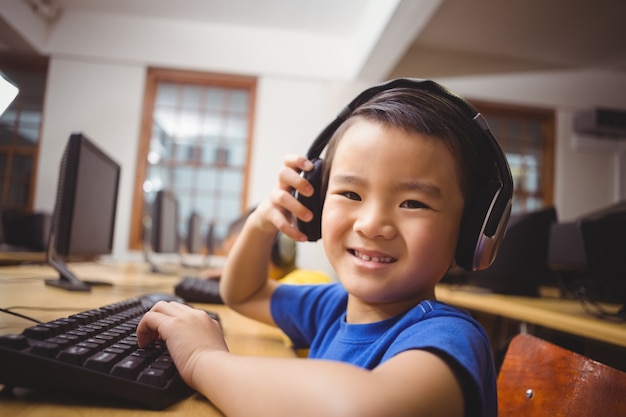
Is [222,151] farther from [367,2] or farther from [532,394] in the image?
[532,394]

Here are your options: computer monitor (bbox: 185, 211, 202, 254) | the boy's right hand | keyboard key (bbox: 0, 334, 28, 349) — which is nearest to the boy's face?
the boy's right hand

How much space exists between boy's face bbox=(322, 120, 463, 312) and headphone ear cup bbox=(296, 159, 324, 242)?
0.41ft

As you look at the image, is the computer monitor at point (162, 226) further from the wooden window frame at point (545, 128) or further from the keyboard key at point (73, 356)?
the wooden window frame at point (545, 128)

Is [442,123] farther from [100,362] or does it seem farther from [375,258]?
[100,362]

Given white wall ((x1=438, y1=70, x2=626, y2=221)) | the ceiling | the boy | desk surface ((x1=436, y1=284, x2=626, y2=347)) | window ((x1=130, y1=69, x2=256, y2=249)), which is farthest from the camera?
white wall ((x1=438, y1=70, x2=626, y2=221))

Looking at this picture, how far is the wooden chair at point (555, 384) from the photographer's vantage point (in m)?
0.65

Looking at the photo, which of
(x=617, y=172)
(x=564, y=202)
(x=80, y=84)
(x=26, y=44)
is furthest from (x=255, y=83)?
(x=617, y=172)

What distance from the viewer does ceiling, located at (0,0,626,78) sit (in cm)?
440

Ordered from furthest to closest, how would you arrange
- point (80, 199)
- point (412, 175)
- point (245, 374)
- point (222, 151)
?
1. point (222, 151)
2. point (80, 199)
3. point (412, 175)
4. point (245, 374)

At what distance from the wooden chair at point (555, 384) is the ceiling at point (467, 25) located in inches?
158

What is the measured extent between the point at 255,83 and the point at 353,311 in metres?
4.93

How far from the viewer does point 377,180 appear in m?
0.58

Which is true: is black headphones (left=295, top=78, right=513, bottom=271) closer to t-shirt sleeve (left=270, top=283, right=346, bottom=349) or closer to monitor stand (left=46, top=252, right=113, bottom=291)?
t-shirt sleeve (left=270, top=283, right=346, bottom=349)

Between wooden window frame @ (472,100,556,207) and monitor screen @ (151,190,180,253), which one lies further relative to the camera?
wooden window frame @ (472,100,556,207)
